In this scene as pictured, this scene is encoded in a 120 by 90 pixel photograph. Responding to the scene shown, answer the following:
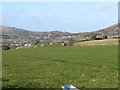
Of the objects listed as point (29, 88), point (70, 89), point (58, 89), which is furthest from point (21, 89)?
point (70, 89)

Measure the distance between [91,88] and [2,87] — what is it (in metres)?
4.15

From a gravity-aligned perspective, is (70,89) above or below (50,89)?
above

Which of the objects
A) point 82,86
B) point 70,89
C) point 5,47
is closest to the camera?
point 70,89

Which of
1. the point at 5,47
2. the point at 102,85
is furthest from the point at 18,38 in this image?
the point at 102,85

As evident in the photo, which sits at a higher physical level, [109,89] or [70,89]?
[70,89]

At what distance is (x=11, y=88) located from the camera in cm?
1639

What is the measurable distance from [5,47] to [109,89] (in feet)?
367

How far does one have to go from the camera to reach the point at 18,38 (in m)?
192

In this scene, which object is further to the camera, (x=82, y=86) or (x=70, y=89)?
(x=82, y=86)

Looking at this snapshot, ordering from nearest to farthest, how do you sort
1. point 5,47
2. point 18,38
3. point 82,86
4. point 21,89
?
1. point 21,89
2. point 82,86
3. point 5,47
4. point 18,38

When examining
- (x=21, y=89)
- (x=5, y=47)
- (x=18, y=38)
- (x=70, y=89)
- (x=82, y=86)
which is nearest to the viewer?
(x=70, y=89)

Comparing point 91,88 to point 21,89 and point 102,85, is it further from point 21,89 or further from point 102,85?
point 21,89

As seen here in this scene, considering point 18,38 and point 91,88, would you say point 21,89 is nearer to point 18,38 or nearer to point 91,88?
point 91,88

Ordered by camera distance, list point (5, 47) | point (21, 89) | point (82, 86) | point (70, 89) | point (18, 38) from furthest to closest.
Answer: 1. point (18, 38)
2. point (5, 47)
3. point (82, 86)
4. point (21, 89)
5. point (70, 89)
